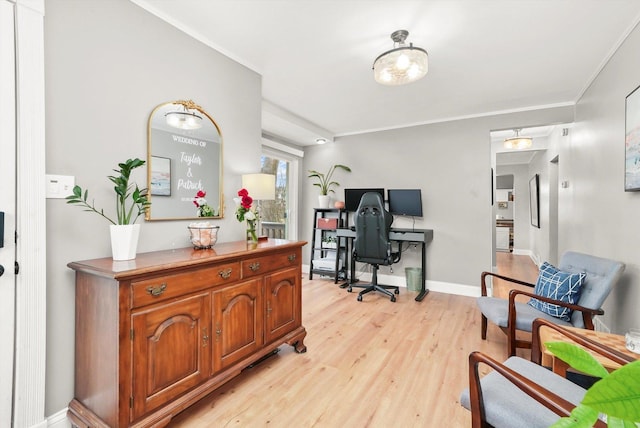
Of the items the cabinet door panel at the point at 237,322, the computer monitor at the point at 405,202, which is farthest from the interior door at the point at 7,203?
the computer monitor at the point at 405,202

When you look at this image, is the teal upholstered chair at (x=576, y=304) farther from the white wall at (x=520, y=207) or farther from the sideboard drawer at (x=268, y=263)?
the white wall at (x=520, y=207)

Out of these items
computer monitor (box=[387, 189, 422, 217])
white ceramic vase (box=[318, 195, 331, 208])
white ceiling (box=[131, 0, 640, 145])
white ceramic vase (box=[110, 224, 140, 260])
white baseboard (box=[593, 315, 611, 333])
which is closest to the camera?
white ceramic vase (box=[110, 224, 140, 260])

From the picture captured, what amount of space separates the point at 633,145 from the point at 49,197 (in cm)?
360

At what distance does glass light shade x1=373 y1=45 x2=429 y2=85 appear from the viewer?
213 centimetres

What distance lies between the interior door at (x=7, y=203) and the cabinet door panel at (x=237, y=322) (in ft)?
3.02

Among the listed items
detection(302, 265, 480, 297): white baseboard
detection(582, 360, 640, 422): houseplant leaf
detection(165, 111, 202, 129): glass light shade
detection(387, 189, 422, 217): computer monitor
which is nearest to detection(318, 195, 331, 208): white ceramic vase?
detection(387, 189, 422, 217): computer monitor

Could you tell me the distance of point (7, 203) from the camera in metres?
1.40

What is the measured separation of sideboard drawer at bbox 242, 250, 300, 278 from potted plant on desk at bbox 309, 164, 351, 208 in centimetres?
260

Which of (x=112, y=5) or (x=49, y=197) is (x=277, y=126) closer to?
(x=112, y=5)

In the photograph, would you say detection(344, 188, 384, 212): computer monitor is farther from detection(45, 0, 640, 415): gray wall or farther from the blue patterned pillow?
the blue patterned pillow

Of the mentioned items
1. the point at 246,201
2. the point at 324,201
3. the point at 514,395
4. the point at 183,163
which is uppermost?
the point at 183,163

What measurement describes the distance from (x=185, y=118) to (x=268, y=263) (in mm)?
1223

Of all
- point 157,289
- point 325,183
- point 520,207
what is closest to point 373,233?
point 325,183

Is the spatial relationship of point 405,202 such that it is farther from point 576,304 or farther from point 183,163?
point 183,163
